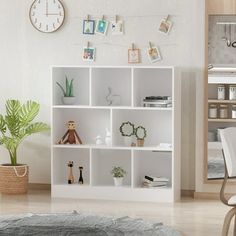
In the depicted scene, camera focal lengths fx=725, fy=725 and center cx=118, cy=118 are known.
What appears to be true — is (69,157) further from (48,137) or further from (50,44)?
(50,44)

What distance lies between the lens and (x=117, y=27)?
7.35 m

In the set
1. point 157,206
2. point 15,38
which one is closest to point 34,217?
point 157,206

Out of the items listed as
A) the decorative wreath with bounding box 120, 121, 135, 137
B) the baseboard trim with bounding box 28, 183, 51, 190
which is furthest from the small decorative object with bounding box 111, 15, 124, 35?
the baseboard trim with bounding box 28, 183, 51, 190

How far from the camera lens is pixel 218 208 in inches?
266

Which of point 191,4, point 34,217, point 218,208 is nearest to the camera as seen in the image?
point 34,217

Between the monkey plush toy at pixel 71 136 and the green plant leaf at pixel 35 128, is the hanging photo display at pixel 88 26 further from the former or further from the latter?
the green plant leaf at pixel 35 128

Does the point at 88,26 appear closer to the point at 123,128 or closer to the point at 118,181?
the point at 123,128

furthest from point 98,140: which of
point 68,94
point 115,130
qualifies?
point 68,94

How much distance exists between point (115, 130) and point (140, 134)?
0.84 ft

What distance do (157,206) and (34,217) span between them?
1364 mm

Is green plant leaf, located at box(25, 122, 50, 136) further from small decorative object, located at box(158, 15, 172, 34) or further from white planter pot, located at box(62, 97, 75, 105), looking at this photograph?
small decorative object, located at box(158, 15, 172, 34)

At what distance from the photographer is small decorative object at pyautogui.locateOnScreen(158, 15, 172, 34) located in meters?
7.24

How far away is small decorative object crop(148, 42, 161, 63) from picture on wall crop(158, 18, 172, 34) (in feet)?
0.61

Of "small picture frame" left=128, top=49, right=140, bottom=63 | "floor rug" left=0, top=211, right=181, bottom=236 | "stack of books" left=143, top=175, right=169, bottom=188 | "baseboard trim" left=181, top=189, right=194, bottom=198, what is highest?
"small picture frame" left=128, top=49, right=140, bottom=63
